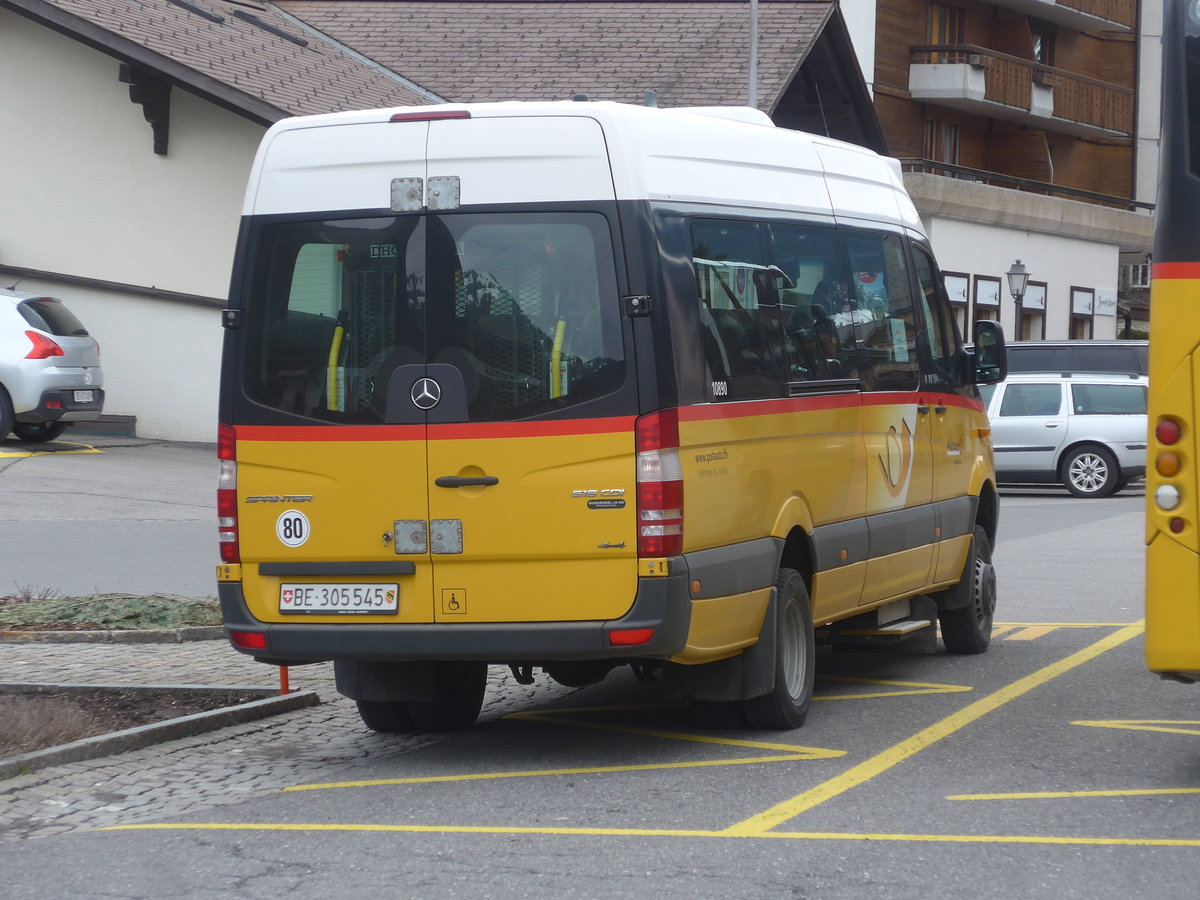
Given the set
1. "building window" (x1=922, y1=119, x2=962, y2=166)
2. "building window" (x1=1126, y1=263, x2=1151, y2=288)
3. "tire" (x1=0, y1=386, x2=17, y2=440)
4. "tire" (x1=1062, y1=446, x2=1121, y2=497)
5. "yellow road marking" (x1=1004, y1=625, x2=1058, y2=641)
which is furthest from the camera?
"building window" (x1=1126, y1=263, x2=1151, y2=288)

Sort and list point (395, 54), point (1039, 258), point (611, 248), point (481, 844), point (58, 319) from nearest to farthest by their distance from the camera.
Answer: point (481, 844)
point (611, 248)
point (58, 319)
point (395, 54)
point (1039, 258)

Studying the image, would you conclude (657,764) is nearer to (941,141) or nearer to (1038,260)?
(1038,260)

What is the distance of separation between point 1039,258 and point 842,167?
3831cm

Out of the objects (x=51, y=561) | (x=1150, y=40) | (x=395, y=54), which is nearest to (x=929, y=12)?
(x=1150, y=40)

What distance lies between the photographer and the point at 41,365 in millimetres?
21453

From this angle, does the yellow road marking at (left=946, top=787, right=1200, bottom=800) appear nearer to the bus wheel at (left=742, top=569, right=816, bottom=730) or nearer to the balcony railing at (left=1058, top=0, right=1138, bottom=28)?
the bus wheel at (left=742, top=569, right=816, bottom=730)

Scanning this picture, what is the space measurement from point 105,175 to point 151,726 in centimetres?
1971

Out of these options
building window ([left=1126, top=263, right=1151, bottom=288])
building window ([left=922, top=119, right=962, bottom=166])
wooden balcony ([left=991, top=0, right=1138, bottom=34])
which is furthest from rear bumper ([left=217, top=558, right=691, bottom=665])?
building window ([left=1126, top=263, right=1151, bottom=288])

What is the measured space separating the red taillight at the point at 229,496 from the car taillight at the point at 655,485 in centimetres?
167

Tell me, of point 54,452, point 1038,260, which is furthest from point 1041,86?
point 54,452

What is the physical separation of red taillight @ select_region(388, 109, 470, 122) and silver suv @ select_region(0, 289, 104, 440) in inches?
592

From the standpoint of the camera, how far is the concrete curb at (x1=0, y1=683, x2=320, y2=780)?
7406 millimetres

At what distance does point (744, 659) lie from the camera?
7.82 m

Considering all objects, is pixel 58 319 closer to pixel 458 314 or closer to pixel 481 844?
pixel 458 314
